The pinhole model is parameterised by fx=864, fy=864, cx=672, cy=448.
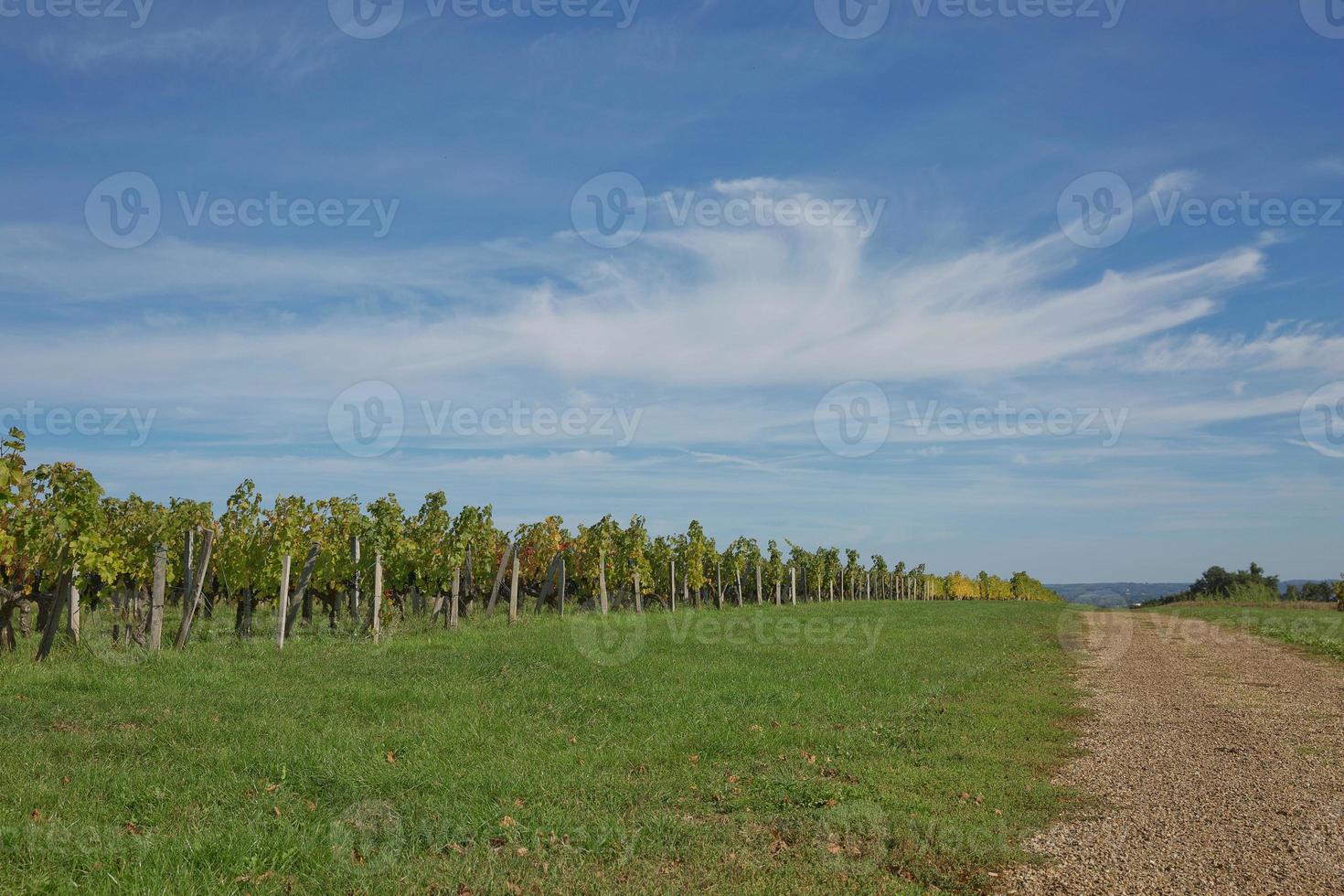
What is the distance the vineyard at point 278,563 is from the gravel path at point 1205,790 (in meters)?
12.5

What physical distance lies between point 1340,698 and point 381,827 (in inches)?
623

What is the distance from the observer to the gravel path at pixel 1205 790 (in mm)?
6602

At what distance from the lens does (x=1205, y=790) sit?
8930 millimetres

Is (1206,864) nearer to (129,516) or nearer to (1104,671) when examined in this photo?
(1104,671)

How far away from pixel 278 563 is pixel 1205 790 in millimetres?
19703

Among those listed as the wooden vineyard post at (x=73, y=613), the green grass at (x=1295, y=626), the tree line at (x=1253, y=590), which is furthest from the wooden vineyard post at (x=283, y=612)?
the tree line at (x=1253, y=590)

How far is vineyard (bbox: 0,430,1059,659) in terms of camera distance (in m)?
15.4

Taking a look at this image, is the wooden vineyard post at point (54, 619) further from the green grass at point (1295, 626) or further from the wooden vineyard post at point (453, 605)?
the green grass at point (1295, 626)

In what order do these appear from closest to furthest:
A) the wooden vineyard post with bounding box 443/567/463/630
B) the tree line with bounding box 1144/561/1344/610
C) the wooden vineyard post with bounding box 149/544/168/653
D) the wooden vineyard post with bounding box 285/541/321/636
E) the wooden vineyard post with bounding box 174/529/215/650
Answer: the wooden vineyard post with bounding box 149/544/168/653, the wooden vineyard post with bounding box 174/529/215/650, the wooden vineyard post with bounding box 285/541/321/636, the wooden vineyard post with bounding box 443/567/463/630, the tree line with bounding box 1144/561/1344/610

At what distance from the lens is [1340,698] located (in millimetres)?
14773

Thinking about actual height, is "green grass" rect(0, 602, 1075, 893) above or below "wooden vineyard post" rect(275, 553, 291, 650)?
below

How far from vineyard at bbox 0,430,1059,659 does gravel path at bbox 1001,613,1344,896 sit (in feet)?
40.9

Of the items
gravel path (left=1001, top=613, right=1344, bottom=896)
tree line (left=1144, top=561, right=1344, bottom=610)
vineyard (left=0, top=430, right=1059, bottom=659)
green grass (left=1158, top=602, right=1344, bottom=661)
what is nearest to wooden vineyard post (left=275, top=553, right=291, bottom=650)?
vineyard (left=0, top=430, right=1059, bottom=659)

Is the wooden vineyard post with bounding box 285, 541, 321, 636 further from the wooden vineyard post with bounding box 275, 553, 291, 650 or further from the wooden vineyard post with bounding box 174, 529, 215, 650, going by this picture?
the wooden vineyard post with bounding box 174, 529, 215, 650
